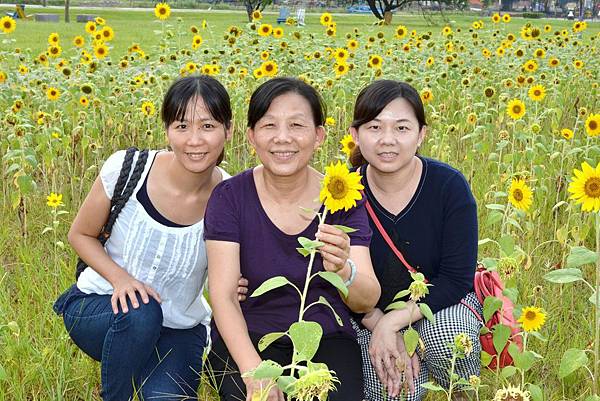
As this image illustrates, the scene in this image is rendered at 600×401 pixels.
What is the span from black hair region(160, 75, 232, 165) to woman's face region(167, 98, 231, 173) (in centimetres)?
1

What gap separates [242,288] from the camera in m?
2.20

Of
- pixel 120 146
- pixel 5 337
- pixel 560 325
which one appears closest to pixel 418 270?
pixel 560 325

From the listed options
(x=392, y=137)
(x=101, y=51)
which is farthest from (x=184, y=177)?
(x=101, y=51)

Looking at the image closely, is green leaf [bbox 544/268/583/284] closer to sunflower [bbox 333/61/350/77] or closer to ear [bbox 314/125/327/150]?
ear [bbox 314/125/327/150]

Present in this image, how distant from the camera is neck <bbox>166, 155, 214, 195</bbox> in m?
2.31

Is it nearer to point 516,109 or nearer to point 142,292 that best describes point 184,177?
point 142,292

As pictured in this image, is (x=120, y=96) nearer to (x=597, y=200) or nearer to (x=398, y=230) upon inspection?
(x=398, y=230)

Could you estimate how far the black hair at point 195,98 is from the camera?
2252 millimetres

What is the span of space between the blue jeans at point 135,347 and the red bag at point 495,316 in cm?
83

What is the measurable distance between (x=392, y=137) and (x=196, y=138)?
0.54 meters

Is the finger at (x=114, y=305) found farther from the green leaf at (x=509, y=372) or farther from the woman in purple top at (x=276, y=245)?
the green leaf at (x=509, y=372)

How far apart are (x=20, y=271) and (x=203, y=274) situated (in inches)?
38.7

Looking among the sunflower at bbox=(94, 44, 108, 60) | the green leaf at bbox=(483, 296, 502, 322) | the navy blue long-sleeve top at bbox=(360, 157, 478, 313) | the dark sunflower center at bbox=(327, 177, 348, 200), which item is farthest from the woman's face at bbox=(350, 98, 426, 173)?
the sunflower at bbox=(94, 44, 108, 60)

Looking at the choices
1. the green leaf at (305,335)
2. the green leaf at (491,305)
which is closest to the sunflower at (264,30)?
the green leaf at (491,305)
